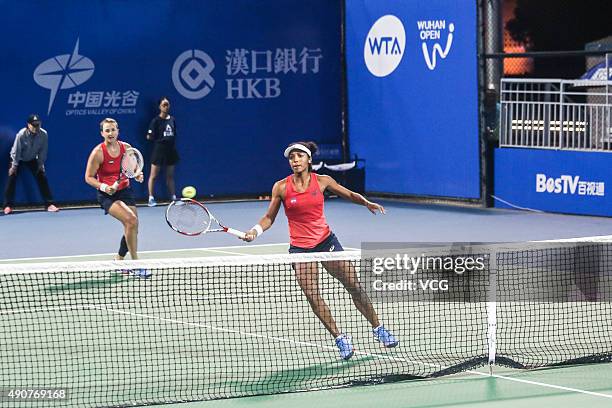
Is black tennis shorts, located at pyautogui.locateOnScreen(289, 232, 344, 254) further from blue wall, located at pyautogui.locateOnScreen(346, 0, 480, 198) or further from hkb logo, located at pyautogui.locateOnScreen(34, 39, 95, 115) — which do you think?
hkb logo, located at pyautogui.locateOnScreen(34, 39, 95, 115)

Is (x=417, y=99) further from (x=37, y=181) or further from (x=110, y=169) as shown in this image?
(x=110, y=169)

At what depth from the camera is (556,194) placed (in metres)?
23.1

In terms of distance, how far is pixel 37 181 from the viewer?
2495 centimetres

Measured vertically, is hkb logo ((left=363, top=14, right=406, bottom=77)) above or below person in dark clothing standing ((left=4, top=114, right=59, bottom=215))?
above

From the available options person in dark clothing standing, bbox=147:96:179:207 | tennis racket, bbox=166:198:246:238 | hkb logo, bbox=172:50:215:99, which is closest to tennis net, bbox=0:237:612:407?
tennis racket, bbox=166:198:246:238

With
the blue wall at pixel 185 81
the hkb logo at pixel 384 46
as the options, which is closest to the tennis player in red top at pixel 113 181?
the blue wall at pixel 185 81

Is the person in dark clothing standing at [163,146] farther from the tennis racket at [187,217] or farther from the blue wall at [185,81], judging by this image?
the tennis racket at [187,217]

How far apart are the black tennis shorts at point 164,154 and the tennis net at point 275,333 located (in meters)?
9.37

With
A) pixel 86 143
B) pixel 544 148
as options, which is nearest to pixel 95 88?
pixel 86 143

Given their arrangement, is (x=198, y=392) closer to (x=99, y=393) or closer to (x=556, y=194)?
(x=99, y=393)

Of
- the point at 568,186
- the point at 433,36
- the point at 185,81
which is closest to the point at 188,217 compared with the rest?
the point at 568,186

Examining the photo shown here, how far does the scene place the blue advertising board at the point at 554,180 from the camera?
22.3 metres

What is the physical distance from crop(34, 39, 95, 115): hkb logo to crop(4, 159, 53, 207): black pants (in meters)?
1.12

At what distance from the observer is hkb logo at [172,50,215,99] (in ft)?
85.7
